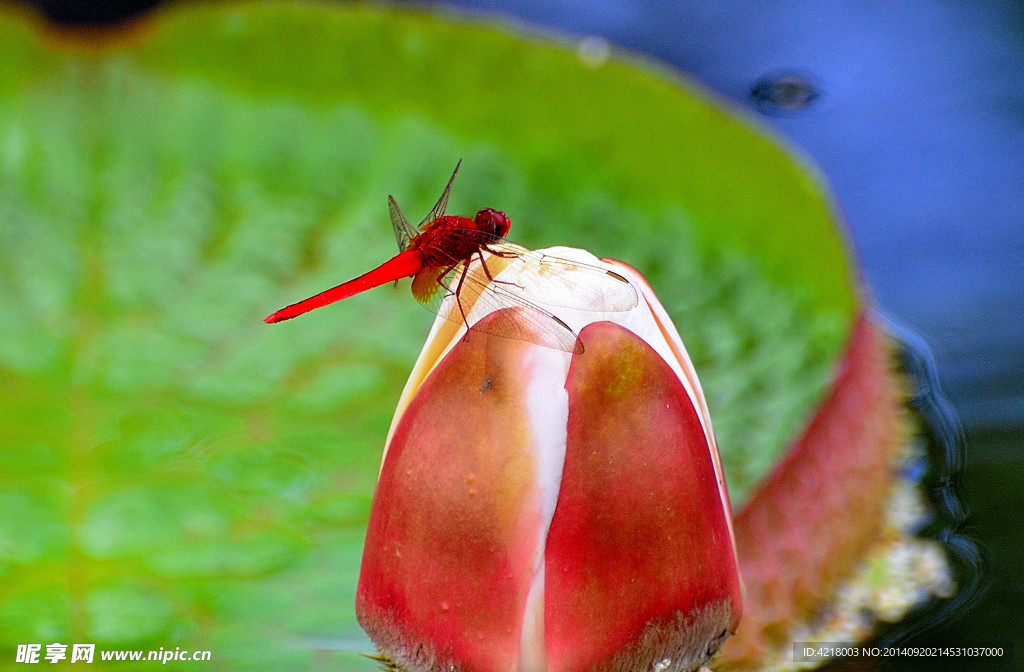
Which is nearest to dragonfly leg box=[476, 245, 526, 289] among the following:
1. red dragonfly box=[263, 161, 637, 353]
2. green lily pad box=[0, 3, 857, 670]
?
red dragonfly box=[263, 161, 637, 353]

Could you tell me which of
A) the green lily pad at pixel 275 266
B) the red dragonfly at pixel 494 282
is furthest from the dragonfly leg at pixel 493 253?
the green lily pad at pixel 275 266

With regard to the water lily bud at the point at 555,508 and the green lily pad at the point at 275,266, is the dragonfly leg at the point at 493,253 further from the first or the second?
the green lily pad at the point at 275,266

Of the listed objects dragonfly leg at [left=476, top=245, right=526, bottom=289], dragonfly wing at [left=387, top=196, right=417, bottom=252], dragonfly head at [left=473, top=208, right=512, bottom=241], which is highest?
dragonfly wing at [left=387, top=196, right=417, bottom=252]

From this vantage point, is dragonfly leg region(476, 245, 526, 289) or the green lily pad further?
the green lily pad

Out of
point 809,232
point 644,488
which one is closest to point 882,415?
point 809,232

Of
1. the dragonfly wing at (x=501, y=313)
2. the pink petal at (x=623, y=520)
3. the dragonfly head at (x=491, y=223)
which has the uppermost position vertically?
the dragonfly head at (x=491, y=223)

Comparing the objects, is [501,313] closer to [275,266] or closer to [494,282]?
[494,282]

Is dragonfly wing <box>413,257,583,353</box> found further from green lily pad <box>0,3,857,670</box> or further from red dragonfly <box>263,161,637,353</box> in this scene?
green lily pad <box>0,3,857,670</box>
